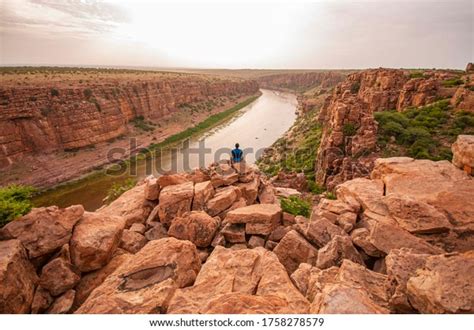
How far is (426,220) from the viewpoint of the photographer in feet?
19.1

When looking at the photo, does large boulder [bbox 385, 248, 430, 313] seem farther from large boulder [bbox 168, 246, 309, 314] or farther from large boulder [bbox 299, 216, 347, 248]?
large boulder [bbox 299, 216, 347, 248]

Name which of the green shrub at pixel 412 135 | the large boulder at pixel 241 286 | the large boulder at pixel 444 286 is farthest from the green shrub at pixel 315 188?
the large boulder at pixel 444 286

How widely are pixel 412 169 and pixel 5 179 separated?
2807 centimetres

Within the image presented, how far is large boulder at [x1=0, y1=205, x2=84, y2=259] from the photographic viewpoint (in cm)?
586

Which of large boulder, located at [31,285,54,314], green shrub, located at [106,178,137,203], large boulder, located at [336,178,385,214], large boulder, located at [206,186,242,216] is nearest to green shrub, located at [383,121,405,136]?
large boulder, located at [336,178,385,214]

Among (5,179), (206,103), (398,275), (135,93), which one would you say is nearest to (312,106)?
(206,103)

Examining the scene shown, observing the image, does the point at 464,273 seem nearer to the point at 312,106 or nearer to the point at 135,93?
the point at 135,93

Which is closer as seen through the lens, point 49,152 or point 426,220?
point 426,220

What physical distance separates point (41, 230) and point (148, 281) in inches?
121

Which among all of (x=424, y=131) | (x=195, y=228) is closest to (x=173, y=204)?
(x=195, y=228)

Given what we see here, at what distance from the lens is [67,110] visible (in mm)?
29609

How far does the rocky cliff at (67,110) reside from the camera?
25.2 metres

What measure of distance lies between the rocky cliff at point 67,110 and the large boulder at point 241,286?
26.5 m

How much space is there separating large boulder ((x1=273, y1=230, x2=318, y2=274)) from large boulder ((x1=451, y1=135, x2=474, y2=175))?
459 centimetres
